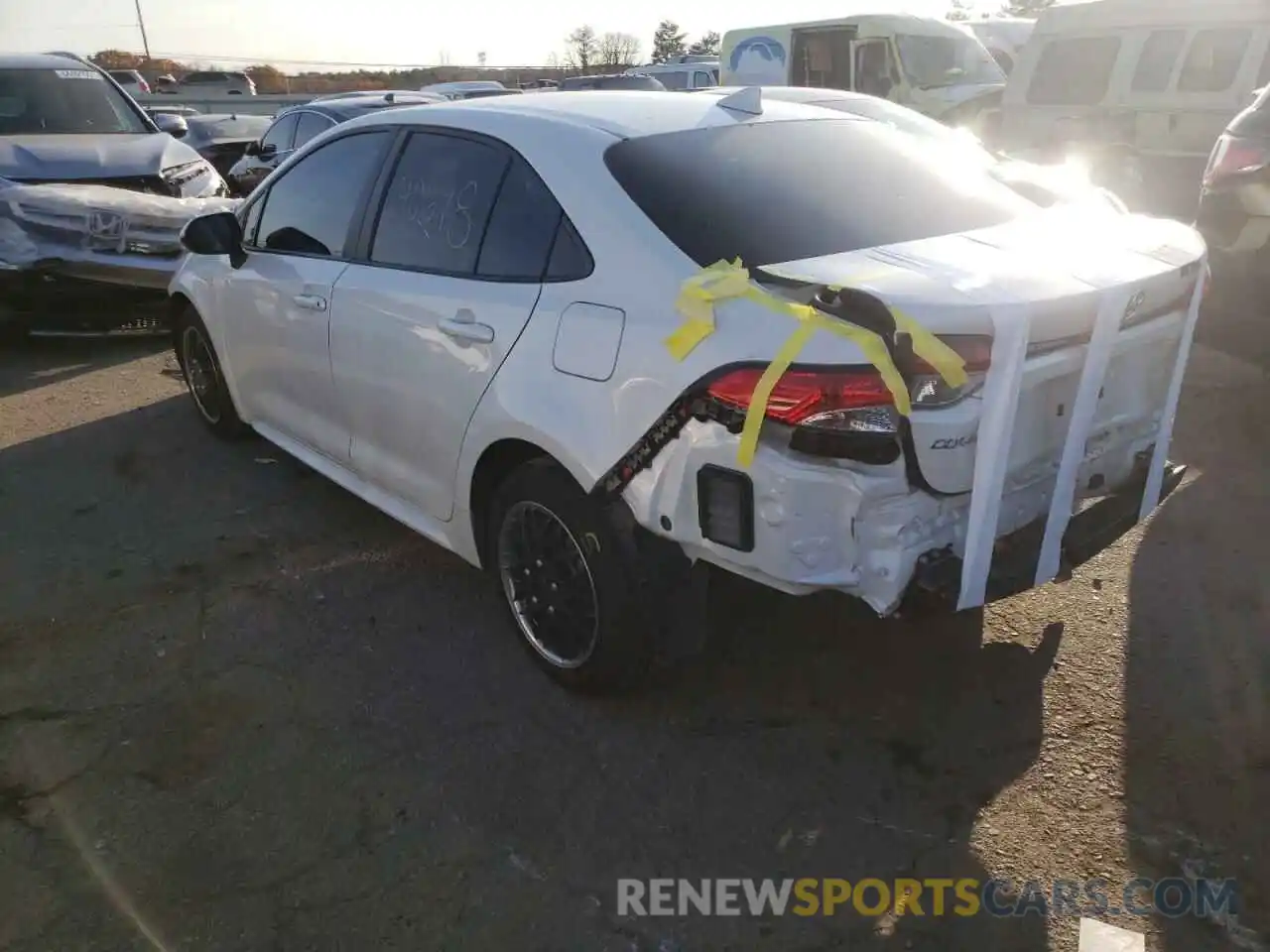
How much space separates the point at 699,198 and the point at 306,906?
2079 mm

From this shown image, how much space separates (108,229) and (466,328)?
16.8 feet

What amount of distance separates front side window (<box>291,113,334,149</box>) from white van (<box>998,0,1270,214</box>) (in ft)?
22.6

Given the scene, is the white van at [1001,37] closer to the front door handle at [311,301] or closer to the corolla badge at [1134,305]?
the front door handle at [311,301]

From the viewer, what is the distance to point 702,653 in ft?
11.2

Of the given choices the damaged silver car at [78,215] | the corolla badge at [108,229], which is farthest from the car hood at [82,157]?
the corolla badge at [108,229]

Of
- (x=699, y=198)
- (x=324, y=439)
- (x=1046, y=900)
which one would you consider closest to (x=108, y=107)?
(x=324, y=439)

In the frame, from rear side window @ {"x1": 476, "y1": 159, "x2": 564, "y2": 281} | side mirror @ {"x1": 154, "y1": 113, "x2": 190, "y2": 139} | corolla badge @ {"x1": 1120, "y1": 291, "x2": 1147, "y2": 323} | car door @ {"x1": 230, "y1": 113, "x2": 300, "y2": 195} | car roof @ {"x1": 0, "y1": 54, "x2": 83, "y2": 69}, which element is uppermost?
car roof @ {"x1": 0, "y1": 54, "x2": 83, "y2": 69}

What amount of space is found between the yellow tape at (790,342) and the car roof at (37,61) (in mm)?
8139

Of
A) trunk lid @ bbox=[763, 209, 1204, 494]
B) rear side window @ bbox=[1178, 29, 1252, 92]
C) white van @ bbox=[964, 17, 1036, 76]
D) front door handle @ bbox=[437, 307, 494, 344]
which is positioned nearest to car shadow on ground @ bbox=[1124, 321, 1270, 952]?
trunk lid @ bbox=[763, 209, 1204, 494]

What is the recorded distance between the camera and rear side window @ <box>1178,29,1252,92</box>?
8.91m

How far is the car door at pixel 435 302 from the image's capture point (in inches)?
123

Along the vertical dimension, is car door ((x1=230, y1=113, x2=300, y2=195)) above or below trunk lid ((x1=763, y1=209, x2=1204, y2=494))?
below

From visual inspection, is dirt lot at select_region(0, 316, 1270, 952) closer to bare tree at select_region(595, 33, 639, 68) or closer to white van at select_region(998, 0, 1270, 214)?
white van at select_region(998, 0, 1270, 214)

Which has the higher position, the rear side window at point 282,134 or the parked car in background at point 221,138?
the rear side window at point 282,134
